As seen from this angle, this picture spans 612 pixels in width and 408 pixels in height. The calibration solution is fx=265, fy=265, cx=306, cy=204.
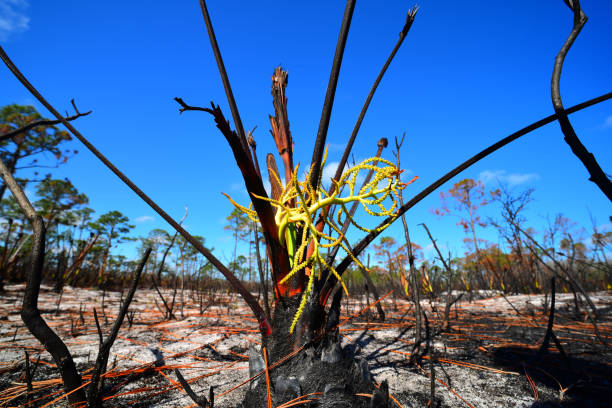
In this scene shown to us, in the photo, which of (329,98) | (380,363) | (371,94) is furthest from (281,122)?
(380,363)

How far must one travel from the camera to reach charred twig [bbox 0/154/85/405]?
83cm

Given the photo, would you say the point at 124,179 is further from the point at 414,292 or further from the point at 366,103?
the point at 414,292

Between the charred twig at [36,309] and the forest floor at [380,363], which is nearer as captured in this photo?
the charred twig at [36,309]

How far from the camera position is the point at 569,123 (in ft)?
1.71

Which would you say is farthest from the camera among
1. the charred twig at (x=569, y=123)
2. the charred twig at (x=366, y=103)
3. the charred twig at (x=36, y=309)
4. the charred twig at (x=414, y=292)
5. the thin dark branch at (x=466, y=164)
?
the charred twig at (x=414, y=292)

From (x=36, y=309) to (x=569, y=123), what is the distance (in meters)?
1.53

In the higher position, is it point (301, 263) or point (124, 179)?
point (124, 179)

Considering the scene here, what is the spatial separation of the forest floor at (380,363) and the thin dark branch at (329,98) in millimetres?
762

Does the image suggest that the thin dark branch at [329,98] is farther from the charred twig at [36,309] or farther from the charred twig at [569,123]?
the charred twig at [36,309]

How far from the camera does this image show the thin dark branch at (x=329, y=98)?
2.85ft

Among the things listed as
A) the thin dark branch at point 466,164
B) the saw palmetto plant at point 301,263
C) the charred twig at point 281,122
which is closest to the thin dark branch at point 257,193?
the saw palmetto plant at point 301,263

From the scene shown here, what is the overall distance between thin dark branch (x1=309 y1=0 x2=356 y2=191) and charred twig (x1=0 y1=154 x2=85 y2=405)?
0.91m

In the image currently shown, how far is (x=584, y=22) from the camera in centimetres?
57

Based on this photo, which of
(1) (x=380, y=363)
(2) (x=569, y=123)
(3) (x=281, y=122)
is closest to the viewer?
(2) (x=569, y=123)
